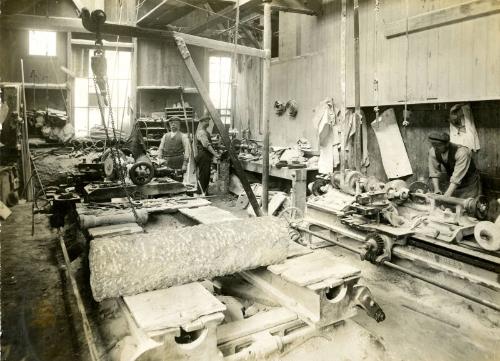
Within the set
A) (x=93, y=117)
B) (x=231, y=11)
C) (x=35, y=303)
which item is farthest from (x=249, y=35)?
(x=35, y=303)

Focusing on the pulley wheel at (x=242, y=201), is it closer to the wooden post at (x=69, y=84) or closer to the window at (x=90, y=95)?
the window at (x=90, y=95)

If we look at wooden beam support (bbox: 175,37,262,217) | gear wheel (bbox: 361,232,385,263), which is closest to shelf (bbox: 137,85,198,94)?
wooden beam support (bbox: 175,37,262,217)

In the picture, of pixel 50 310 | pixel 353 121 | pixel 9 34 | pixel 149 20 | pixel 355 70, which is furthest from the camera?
pixel 9 34

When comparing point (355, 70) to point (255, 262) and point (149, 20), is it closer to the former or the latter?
point (255, 262)

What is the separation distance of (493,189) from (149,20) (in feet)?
33.0

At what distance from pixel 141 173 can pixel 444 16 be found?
223 inches

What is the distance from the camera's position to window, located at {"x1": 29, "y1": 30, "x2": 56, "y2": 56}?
1322 centimetres

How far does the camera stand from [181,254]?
11.1 ft

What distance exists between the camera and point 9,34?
42.3 ft

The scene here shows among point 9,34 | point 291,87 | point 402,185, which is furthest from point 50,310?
point 9,34

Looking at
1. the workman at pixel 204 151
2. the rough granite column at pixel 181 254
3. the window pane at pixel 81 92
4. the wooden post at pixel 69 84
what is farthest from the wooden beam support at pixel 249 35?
the rough granite column at pixel 181 254

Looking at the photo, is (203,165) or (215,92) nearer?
(203,165)

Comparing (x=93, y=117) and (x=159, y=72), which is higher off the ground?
(x=159, y=72)

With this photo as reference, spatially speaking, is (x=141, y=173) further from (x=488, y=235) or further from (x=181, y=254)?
(x=488, y=235)
